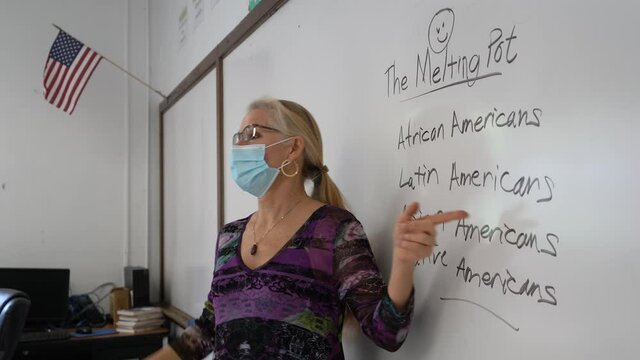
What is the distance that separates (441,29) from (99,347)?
256 centimetres

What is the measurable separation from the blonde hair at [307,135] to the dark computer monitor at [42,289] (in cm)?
234

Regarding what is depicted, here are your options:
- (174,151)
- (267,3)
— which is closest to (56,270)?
(174,151)

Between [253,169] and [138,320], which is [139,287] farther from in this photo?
[253,169]

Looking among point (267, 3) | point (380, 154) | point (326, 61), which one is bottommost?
point (380, 154)

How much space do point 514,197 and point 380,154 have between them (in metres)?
0.41

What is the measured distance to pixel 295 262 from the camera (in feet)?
3.36

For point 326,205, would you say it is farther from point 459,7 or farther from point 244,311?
point 459,7

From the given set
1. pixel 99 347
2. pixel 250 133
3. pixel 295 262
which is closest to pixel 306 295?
pixel 295 262

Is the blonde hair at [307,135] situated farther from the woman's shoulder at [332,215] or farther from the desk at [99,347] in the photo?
the desk at [99,347]

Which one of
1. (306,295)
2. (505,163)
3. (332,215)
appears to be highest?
(505,163)

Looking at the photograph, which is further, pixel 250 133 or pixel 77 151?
pixel 77 151

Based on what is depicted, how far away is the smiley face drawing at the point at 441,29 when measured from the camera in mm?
946

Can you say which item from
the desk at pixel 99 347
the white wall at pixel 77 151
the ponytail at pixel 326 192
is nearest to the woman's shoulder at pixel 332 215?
the ponytail at pixel 326 192

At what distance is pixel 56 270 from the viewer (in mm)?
2930
